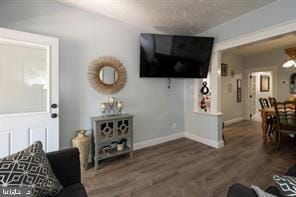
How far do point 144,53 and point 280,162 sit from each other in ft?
10.1

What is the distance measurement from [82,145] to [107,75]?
130 cm

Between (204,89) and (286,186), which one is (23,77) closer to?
(286,186)

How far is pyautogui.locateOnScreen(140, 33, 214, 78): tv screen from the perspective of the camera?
3.39 m

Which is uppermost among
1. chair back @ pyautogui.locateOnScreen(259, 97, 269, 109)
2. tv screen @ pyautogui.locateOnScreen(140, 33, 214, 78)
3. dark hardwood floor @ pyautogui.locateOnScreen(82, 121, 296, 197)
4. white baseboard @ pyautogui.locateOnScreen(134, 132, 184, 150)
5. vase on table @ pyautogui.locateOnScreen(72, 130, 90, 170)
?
tv screen @ pyautogui.locateOnScreen(140, 33, 214, 78)

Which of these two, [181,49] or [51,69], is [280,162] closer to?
[181,49]

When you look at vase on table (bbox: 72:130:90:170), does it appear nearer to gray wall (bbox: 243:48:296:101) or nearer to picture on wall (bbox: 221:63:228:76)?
picture on wall (bbox: 221:63:228:76)

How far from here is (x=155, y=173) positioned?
260 centimetres

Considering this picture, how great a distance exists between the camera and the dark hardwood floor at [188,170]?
2191 mm

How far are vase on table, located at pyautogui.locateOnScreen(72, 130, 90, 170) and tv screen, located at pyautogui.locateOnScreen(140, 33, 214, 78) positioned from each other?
Result: 5.31 feet

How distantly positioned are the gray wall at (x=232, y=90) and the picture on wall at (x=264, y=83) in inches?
68.9

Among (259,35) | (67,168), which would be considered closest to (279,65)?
(259,35)

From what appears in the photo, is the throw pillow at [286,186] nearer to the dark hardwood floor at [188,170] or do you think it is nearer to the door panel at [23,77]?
the dark hardwood floor at [188,170]

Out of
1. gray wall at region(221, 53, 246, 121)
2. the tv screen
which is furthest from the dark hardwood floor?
gray wall at region(221, 53, 246, 121)

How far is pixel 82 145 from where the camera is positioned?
8.68 feet
